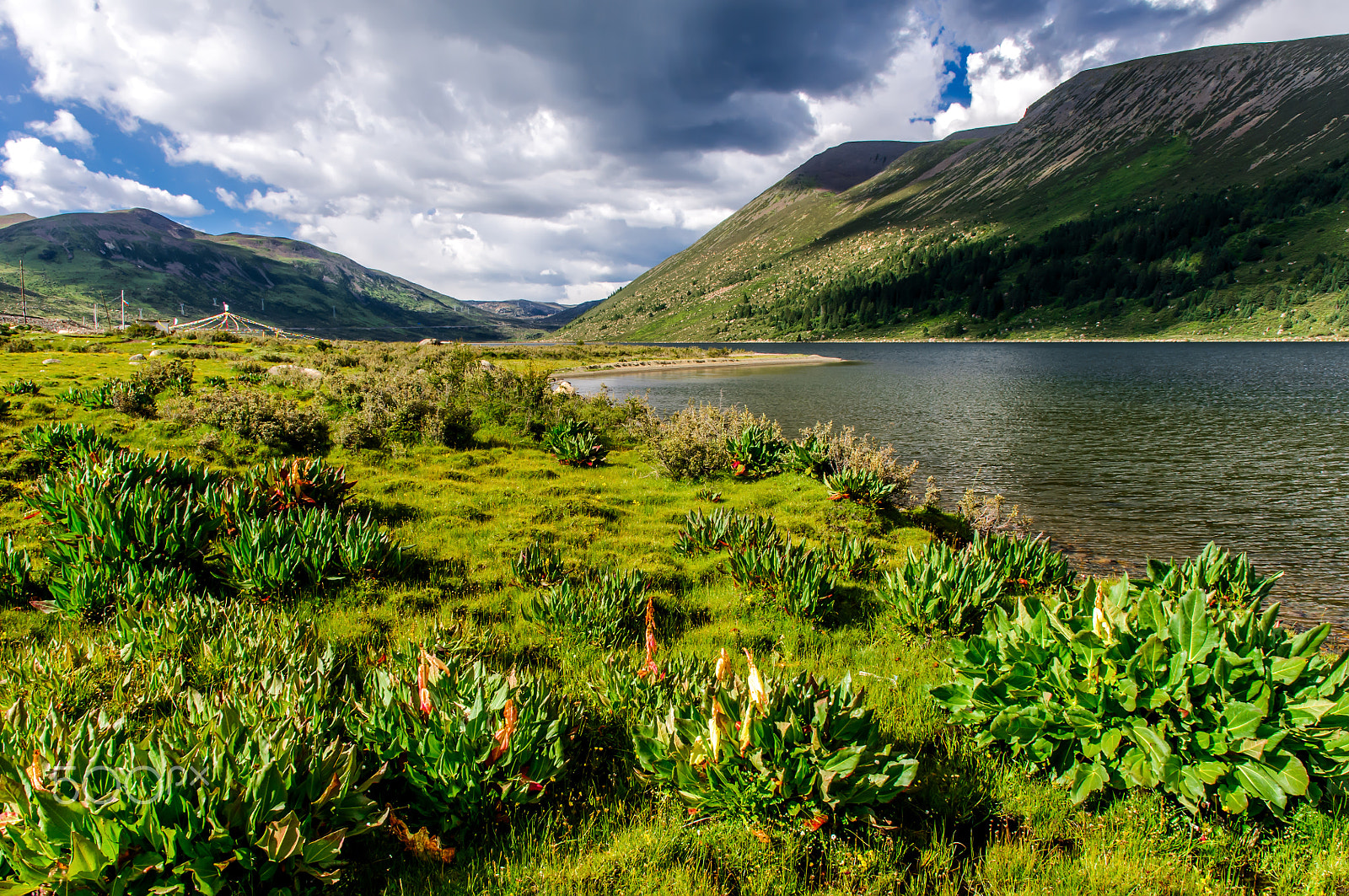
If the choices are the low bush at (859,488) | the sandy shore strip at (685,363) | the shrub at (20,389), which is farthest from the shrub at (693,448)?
the sandy shore strip at (685,363)

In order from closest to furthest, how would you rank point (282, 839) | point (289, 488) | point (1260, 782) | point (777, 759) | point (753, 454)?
point (282, 839) < point (1260, 782) < point (777, 759) < point (289, 488) < point (753, 454)

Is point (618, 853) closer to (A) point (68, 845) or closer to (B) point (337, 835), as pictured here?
(B) point (337, 835)

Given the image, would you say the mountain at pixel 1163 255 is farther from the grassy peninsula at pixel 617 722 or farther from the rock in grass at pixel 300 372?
the rock in grass at pixel 300 372

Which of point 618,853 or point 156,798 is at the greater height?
point 156,798

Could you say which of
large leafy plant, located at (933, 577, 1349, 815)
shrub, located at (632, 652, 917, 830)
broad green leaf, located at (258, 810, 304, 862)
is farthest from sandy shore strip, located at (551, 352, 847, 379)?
broad green leaf, located at (258, 810, 304, 862)

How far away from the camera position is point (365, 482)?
11227 millimetres

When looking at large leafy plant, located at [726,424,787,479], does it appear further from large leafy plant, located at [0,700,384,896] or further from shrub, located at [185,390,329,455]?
large leafy plant, located at [0,700,384,896]

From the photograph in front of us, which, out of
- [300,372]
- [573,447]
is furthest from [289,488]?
[300,372]

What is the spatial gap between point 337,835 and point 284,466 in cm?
752

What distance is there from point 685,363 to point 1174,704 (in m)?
88.1

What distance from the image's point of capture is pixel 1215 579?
549cm

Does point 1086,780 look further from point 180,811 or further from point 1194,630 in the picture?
point 180,811

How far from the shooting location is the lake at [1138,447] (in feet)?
40.1

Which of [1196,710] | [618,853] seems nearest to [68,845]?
[618,853]
